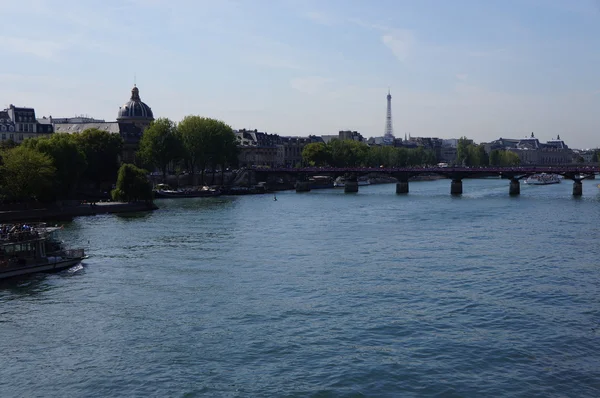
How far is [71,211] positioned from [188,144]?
4563 cm

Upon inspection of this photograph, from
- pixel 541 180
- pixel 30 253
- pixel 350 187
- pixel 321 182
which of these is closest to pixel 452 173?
pixel 350 187

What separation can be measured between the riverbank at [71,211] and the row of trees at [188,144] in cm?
2747

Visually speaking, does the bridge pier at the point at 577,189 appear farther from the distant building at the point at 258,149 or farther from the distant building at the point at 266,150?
the distant building at the point at 258,149

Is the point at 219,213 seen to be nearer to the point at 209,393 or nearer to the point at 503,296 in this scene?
the point at 503,296

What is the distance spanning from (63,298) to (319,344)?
13.2m

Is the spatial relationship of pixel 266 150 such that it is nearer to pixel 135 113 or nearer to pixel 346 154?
pixel 346 154

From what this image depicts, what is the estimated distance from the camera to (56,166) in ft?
233

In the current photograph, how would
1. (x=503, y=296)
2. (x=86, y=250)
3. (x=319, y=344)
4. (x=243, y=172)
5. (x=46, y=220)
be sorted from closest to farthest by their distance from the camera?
(x=319, y=344) → (x=503, y=296) → (x=86, y=250) → (x=46, y=220) → (x=243, y=172)

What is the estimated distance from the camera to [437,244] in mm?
47281

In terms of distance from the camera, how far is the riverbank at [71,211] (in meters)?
61.0

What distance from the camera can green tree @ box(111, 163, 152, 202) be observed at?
75.9 metres

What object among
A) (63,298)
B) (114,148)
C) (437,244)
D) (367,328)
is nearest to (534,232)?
(437,244)

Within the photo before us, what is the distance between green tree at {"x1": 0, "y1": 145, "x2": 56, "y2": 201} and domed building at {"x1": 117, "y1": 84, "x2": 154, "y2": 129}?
238ft

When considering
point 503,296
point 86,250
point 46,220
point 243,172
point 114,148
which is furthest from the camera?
point 243,172
